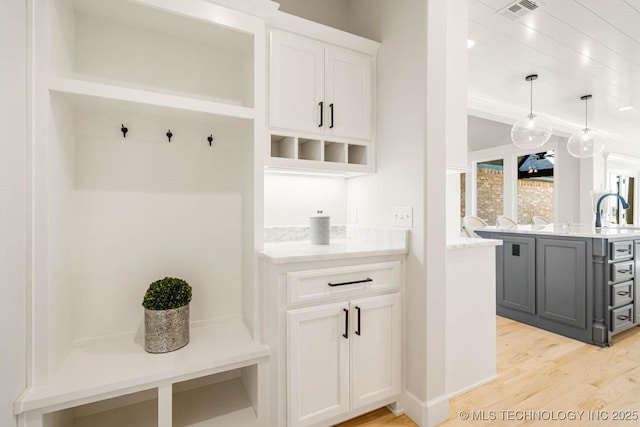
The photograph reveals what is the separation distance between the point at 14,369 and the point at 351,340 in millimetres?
1396

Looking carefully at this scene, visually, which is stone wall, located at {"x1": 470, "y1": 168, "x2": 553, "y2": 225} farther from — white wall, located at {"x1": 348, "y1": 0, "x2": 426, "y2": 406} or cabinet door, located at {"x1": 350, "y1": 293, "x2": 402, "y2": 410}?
cabinet door, located at {"x1": 350, "y1": 293, "x2": 402, "y2": 410}

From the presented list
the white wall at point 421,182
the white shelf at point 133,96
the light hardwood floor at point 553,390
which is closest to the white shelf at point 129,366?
the light hardwood floor at point 553,390

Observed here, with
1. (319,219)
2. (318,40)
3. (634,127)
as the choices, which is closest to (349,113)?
(318,40)

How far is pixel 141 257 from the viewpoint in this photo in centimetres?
171

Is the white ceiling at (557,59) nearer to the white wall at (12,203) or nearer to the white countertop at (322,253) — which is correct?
the white countertop at (322,253)

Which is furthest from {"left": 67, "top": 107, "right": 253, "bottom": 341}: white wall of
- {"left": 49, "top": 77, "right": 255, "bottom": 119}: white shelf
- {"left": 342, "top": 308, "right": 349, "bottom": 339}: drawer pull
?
{"left": 342, "top": 308, "right": 349, "bottom": 339}: drawer pull

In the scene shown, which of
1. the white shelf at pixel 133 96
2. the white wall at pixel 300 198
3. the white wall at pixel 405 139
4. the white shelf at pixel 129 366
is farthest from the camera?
the white wall at pixel 300 198

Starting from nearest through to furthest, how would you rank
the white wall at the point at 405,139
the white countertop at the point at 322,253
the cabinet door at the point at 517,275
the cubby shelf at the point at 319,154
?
the white countertop at the point at 322,253, the white wall at the point at 405,139, the cubby shelf at the point at 319,154, the cabinet door at the point at 517,275

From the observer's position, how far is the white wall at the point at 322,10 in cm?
221

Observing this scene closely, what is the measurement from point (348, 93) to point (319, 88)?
0.69 feet

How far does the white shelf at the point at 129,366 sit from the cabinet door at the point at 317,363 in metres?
0.19

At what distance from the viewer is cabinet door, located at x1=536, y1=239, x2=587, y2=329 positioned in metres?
2.81

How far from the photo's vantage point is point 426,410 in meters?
1.69

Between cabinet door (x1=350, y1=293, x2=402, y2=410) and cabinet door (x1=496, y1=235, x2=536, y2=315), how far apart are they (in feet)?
7.22
